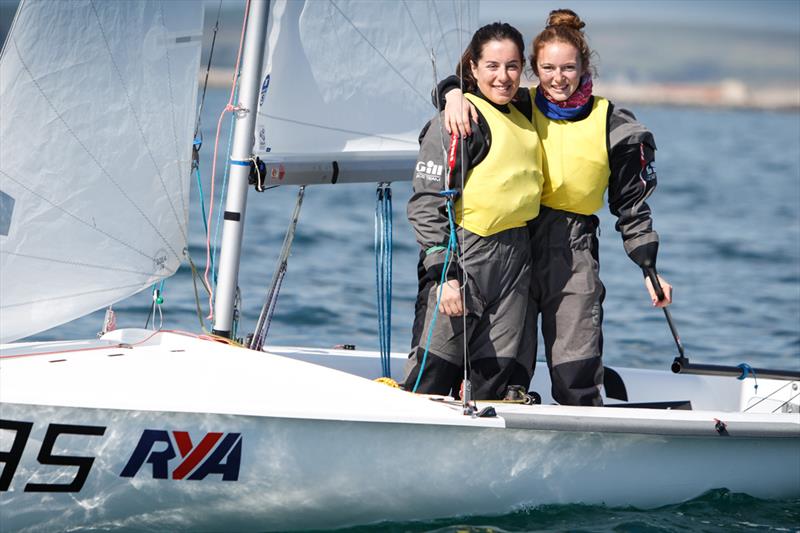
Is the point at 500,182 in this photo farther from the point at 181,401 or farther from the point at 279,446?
the point at 181,401

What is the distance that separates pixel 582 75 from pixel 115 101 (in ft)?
5.36

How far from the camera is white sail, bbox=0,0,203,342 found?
4.00 metres

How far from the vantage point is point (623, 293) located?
1025cm

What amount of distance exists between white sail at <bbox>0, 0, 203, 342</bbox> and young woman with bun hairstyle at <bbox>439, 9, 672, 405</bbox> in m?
0.99

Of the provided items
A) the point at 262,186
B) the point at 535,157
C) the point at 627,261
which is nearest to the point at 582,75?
the point at 535,157

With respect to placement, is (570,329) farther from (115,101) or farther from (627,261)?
(627,261)

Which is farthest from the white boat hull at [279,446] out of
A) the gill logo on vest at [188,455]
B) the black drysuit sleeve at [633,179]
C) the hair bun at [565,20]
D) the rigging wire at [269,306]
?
the hair bun at [565,20]

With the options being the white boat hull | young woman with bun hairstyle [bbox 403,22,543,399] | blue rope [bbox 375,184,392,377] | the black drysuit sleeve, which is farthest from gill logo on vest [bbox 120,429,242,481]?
the black drysuit sleeve

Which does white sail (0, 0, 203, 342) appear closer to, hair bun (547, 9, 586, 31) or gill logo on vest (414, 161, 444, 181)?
gill logo on vest (414, 161, 444, 181)

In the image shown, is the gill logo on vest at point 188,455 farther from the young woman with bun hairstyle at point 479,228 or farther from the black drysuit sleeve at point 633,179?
the black drysuit sleeve at point 633,179

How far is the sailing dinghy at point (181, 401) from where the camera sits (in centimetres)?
382

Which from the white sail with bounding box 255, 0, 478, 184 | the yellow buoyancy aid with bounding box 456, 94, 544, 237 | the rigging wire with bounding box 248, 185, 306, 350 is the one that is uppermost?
the white sail with bounding box 255, 0, 478, 184

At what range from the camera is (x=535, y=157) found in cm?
430

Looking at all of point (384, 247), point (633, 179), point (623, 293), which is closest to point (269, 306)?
point (384, 247)
